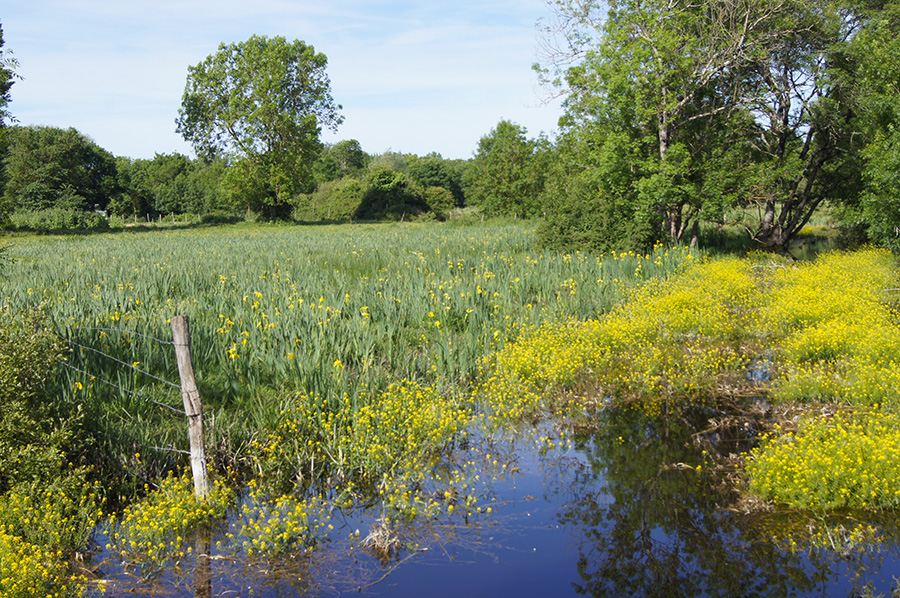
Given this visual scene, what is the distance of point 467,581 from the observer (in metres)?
4.88

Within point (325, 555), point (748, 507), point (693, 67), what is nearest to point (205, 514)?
point (325, 555)

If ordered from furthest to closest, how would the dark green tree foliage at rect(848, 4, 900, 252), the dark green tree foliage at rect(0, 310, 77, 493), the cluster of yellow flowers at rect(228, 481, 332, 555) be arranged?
the dark green tree foliage at rect(848, 4, 900, 252) < the dark green tree foliage at rect(0, 310, 77, 493) < the cluster of yellow flowers at rect(228, 481, 332, 555)

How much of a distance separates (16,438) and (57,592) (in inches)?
71.1

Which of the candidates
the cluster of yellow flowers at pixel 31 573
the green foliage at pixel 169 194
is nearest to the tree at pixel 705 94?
the cluster of yellow flowers at pixel 31 573

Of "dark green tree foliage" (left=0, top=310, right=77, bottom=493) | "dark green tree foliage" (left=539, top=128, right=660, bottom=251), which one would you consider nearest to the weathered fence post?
"dark green tree foliage" (left=0, top=310, right=77, bottom=493)

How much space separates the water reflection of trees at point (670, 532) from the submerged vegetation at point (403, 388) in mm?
232

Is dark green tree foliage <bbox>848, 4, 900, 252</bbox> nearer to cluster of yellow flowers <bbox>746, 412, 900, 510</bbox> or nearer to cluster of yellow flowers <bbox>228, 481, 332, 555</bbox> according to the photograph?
cluster of yellow flowers <bbox>746, 412, 900, 510</bbox>

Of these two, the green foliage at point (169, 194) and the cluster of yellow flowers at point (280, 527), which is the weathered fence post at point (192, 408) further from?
the green foliage at point (169, 194)

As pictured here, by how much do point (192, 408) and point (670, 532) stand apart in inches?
170

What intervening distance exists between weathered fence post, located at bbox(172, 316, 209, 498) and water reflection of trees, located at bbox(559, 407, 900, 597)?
327 centimetres

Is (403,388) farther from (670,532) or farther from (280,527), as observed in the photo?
(670,532)

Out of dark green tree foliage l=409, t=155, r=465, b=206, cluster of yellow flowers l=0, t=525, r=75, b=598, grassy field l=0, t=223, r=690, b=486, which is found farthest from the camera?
dark green tree foliage l=409, t=155, r=465, b=206

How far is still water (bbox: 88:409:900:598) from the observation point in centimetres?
474

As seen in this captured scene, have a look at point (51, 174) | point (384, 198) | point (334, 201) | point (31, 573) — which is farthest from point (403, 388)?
point (334, 201)
